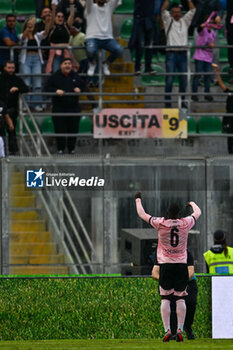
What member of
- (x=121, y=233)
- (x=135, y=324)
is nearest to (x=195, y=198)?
(x=121, y=233)

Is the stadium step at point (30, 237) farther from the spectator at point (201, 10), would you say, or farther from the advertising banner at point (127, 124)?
the spectator at point (201, 10)

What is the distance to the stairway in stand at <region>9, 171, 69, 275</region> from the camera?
15.5 m

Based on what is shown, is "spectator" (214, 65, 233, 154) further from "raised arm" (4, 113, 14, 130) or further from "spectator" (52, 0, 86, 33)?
"raised arm" (4, 113, 14, 130)

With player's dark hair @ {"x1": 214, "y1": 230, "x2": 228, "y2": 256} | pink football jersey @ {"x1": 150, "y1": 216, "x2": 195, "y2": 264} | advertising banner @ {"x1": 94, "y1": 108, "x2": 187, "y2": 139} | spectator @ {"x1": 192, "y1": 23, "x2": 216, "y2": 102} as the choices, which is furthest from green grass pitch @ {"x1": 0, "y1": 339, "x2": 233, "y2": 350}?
spectator @ {"x1": 192, "y1": 23, "x2": 216, "y2": 102}

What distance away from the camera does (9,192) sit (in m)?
15.8

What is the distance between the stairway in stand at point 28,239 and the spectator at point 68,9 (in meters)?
4.94

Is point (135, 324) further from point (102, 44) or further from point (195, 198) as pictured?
point (102, 44)

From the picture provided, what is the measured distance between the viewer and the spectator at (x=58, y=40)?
19.2m

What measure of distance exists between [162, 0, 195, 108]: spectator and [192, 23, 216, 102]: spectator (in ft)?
1.16

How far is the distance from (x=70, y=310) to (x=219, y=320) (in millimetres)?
2010

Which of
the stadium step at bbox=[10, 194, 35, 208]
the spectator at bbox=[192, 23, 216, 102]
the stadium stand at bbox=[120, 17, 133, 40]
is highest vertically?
the stadium stand at bbox=[120, 17, 133, 40]

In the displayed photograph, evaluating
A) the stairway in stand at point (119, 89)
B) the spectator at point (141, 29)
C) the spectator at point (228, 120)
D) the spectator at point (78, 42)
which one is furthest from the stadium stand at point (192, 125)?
the spectator at point (78, 42)

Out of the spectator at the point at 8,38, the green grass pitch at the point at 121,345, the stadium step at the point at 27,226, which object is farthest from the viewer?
the spectator at the point at 8,38

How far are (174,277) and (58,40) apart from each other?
26.3 feet
